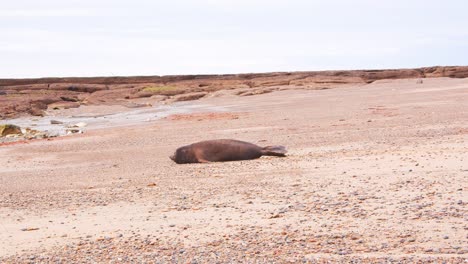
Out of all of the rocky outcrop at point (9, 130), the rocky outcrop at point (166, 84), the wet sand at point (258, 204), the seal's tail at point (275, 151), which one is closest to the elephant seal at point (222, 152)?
the seal's tail at point (275, 151)

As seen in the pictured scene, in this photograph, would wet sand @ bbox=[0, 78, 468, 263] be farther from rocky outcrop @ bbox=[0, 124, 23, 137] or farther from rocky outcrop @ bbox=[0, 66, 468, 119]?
rocky outcrop @ bbox=[0, 66, 468, 119]

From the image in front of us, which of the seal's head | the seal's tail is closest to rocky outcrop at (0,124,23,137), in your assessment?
the seal's head

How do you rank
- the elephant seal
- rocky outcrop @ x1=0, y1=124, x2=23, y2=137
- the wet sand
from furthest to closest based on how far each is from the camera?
rocky outcrop @ x1=0, y1=124, x2=23, y2=137 < the elephant seal < the wet sand

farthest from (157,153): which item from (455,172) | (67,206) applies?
(455,172)

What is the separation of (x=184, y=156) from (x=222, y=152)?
0.54 meters

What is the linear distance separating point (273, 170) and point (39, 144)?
309 inches

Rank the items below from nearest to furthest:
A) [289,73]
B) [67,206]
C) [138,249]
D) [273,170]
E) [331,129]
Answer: [138,249] → [67,206] → [273,170] → [331,129] → [289,73]

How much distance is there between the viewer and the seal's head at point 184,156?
34.0 feet

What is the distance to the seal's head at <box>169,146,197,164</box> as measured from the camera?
34.0 feet

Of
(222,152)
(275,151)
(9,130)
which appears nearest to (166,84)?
(9,130)

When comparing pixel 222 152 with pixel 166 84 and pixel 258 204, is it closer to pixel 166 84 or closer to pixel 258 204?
pixel 258 204

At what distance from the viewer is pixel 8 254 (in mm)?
5402

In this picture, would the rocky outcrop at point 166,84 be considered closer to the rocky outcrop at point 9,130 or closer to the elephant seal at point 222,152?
the rocky outcrop at point 9,130

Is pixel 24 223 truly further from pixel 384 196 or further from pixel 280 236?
pixel 384 196
